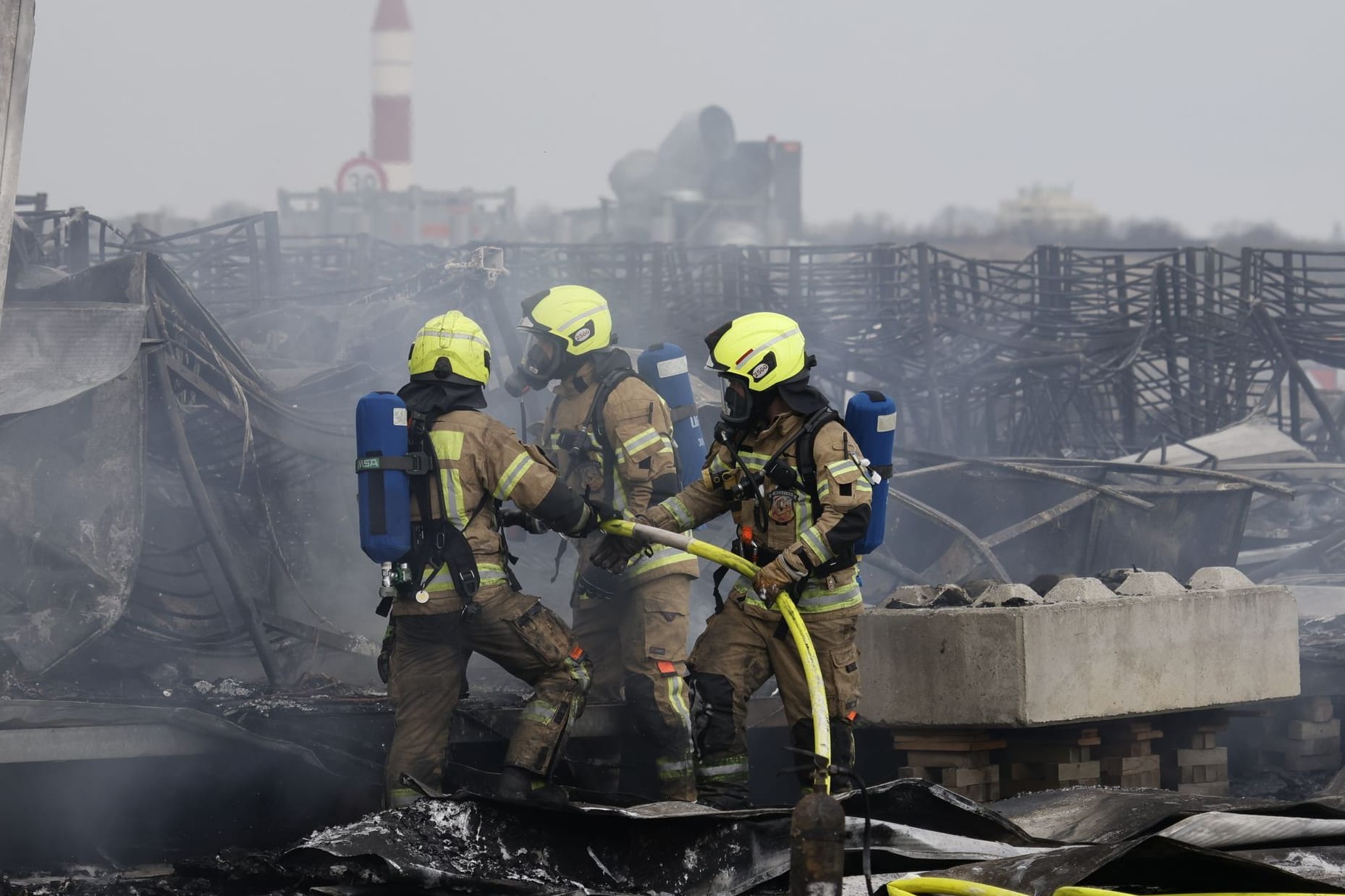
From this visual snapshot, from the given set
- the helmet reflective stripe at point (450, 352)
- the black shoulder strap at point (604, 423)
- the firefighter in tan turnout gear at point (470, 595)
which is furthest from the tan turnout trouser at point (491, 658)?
the black shoulder strap at point (604, 423)

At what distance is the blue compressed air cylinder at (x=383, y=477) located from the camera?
18.3 ft

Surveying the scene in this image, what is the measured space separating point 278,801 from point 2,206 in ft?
8.56

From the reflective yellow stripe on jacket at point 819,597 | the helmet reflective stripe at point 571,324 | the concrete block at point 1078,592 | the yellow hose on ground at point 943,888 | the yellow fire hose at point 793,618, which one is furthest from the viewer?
the concrete block at point 1078,592

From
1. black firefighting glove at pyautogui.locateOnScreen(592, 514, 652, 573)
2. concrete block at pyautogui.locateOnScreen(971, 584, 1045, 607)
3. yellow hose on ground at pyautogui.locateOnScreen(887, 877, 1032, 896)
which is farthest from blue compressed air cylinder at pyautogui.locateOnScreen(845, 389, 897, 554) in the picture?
yellow hose on ground at pyautogui.locateOnScreen(887, 877, 1032, 896)

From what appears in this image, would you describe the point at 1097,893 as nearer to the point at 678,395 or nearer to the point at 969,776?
the point at 969,776

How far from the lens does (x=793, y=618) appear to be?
17.4 ft

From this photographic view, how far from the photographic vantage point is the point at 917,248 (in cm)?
1845

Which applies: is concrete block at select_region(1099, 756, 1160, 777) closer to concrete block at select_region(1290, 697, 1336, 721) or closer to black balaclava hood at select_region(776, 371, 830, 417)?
concrete block at select_region(1290, 697, 1336, 721)

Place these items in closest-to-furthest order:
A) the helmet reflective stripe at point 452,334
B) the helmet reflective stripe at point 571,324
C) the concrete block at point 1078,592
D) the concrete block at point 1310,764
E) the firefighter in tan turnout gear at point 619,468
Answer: the helmet reflective stripe at point 452,334 → the firefighter in tan turnout gear at point 619,468 → the helmet reflective stripe at point 571,324 → the concrete block at point 1078,592 → the concrete block at point 1310,764

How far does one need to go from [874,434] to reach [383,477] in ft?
5.49

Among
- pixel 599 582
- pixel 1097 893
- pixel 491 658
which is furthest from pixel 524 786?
pixel 1097 893

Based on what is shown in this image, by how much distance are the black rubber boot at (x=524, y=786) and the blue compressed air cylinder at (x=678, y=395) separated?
62.5 inches

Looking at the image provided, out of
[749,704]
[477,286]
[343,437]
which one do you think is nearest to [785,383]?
[749,704]

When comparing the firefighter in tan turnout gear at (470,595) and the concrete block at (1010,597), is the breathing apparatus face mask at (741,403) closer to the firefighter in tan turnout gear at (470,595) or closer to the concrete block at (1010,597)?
the firefighter in tan turnout gear at (470,595)
